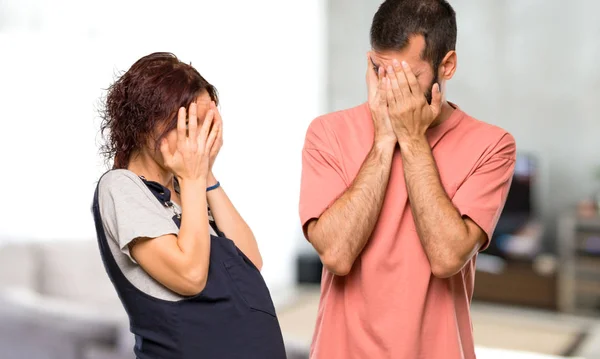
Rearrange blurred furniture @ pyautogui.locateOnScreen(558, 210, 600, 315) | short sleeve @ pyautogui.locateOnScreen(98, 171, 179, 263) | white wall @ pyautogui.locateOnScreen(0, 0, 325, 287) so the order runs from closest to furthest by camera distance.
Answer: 1. short sleeve @ pyautogui.locateOnScreen(98, 171, 179, 263)
2. white wall @ pyautogui.locateOnScreen(0, 0, 325, 287)
3. blurred furniture @ pyautogui.locateOnScreen(558, 210, 600, 315)

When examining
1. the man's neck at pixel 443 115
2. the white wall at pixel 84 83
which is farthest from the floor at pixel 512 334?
the man's neck at pixel 443 115

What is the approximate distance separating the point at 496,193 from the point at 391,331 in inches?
14.9

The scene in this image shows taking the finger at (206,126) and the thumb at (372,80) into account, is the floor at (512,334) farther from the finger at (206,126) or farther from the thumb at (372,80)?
the finger at (206,126)

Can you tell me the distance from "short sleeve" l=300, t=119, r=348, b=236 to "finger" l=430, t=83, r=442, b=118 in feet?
0.81

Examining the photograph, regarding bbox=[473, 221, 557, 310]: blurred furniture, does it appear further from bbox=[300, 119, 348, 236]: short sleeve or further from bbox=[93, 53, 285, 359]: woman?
bbox=[93, 53, 285, 359]: woman

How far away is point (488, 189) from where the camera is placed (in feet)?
5.34

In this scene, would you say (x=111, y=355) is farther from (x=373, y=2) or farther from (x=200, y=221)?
(x=373, y=2)

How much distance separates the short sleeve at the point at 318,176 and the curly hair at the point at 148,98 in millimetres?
318

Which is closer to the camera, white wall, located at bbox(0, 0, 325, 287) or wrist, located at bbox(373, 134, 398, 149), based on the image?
wrist, located at bbox(373, 134, 398, 149)

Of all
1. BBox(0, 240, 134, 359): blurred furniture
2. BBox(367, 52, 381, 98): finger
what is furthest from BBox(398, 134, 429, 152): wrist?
BBox(0, 240, 134, 359): blurred furniture

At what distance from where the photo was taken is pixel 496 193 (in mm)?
1644

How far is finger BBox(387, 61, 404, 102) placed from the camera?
1.60m

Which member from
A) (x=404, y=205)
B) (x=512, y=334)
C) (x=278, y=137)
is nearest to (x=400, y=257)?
(x=404, y=205)

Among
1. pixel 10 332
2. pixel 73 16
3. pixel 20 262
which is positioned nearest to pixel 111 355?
pixel 10 332
